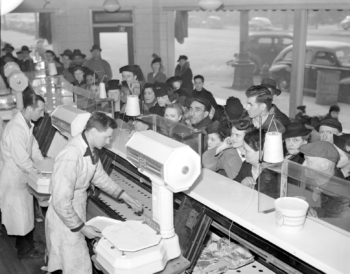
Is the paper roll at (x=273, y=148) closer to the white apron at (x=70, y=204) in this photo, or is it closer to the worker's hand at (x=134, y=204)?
the worker's hand at (x=134, y=204)

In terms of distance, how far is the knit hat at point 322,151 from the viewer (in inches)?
110

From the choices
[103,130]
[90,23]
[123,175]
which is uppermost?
[90,23]

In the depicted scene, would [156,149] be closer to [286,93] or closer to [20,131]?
[20,131]

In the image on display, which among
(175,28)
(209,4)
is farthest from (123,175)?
(175,28)

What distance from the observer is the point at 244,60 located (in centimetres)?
998

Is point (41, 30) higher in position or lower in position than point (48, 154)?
higher

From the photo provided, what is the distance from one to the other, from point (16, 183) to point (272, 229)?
9.11ft

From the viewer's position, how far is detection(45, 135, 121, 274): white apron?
2.81 metres

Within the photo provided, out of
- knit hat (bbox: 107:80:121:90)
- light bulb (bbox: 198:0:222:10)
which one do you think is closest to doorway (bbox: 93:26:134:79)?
light bulb (bbox: 198:0:222:10)

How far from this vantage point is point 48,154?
4918 millimetres

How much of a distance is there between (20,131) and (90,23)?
8.56 metres

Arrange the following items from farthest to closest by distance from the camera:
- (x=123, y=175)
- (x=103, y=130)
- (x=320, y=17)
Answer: (x=320, y=17) < (x=123, y=175) < (x=103, y=130)

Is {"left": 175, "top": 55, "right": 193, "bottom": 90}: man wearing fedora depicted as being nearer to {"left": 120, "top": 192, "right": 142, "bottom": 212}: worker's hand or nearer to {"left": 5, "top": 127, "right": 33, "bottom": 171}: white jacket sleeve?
{"left": 5, "top": 127, "right": 33, "bottom": 171}: white jacket sleeve

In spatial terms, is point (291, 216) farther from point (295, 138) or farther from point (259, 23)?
point (259, 23)
